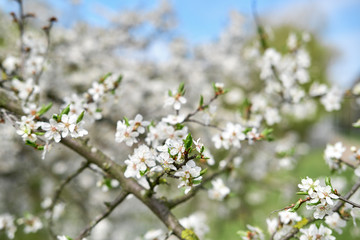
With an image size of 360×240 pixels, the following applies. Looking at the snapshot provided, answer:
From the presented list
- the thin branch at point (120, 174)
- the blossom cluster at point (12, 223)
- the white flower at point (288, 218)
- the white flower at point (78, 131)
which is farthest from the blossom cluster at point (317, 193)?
the blossom cluster at point (12, 223)

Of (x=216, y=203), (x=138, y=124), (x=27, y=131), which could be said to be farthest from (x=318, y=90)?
(x=216, y=203)

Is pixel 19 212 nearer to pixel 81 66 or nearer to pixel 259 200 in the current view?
pixel 81 66

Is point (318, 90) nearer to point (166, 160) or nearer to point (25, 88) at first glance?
point (166, 160)

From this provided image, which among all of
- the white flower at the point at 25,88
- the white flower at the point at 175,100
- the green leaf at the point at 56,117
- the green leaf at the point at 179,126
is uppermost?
the white flower at the point at 25,88

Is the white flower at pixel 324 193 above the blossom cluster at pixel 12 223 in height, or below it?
below

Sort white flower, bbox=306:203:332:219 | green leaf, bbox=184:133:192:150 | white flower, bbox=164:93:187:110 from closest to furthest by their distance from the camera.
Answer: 1. green leaf, bbox=184:133:192:150
2. white flower, bbox=306:203:332:219
3. white flower, bbox=164:93:187:110

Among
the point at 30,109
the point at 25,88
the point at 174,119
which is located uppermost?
the point at 25,88

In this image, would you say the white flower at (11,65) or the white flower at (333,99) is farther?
the white flower at (333,99)

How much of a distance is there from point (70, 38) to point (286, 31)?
89.3ft

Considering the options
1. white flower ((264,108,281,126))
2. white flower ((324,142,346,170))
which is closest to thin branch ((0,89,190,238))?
white flower ((324,142,346,170))

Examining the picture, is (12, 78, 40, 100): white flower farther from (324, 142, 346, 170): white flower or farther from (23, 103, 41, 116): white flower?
(324, 142, 346, 170): white flower

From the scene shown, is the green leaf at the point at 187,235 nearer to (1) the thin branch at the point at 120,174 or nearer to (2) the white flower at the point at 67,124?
(1) the thin branch at the point at 120,174

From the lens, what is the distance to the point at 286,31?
29250 millimetres

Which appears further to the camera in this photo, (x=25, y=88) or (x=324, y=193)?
(x=25, y=88)
